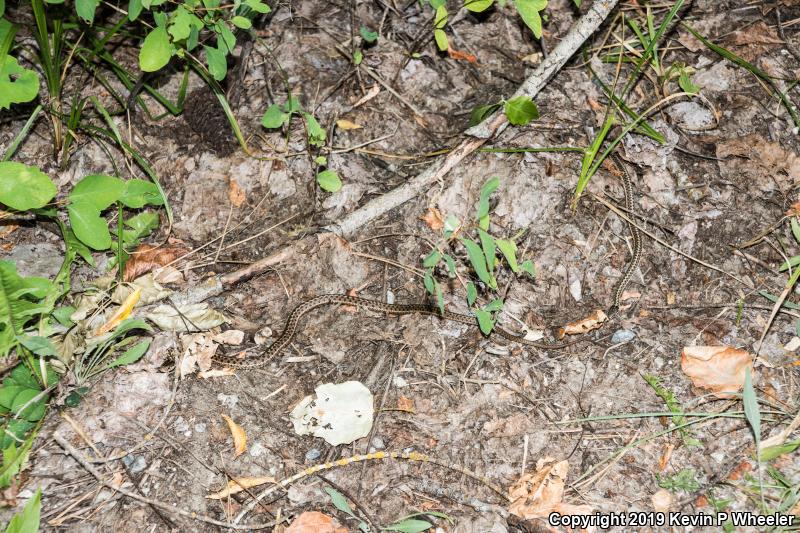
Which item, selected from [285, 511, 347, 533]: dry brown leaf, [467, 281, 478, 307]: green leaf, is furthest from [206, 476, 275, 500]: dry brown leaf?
[467, 281, 478, 307]: green leaf

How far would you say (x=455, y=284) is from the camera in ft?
15.1

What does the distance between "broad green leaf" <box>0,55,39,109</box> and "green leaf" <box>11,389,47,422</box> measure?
1917 millimetres

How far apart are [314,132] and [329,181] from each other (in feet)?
1.27

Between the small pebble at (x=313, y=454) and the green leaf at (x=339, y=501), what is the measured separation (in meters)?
0.24

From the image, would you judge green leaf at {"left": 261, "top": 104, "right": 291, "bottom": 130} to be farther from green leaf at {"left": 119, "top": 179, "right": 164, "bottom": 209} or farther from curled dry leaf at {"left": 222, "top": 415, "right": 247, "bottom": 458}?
curled dry leaf at {"left": 222, "top": 415, "right": 247, "bottom": 458}

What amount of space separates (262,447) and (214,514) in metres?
0.46

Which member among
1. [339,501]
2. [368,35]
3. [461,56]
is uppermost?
[368,35]

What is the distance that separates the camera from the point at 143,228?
181 inches

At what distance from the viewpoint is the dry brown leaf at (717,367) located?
12.6 feet

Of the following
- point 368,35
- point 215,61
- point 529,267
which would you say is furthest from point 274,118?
point 529,267

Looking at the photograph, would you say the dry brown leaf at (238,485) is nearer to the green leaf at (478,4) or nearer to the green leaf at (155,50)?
the green leaf at (155,50)

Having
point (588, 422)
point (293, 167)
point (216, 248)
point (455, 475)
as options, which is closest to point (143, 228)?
point (216, 248)

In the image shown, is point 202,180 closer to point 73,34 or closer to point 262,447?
point 73,34

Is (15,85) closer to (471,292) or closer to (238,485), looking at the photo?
(238,485)
